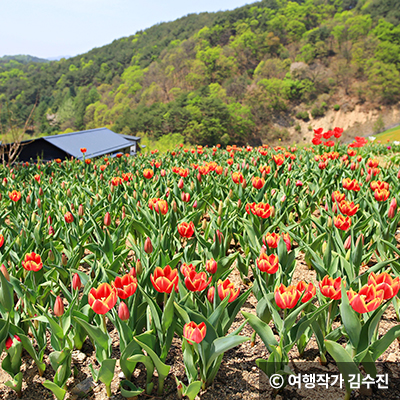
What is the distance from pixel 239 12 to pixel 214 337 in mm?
106344

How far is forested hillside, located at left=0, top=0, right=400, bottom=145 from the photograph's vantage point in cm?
5678

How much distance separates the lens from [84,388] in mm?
1556

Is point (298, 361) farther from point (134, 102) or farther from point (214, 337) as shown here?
point (134, 102)

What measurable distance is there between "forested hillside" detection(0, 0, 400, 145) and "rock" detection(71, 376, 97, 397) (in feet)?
167

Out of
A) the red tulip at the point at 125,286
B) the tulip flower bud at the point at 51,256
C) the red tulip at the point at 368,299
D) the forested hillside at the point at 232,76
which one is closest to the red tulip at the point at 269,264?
the red tulip at the point at 368,299

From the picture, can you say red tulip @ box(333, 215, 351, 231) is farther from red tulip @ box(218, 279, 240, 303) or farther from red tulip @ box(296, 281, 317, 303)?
red tulip @ box(218, 279, 240, 303)

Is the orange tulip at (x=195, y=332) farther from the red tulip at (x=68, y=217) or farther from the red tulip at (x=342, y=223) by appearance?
the red tulip at (x=68, y=217)

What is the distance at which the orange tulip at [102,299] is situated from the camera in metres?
1.36

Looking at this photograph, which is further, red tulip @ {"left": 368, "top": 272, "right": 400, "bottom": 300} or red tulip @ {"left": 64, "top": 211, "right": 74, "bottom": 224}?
red tulip @ {"left": 64, "top": 211, "right": 74, "bottom": 224}

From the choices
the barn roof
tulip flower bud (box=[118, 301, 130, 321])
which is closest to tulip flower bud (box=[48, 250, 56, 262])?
tulip flower bud (box=[118, 301, 130, 321])

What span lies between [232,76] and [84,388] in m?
79.6

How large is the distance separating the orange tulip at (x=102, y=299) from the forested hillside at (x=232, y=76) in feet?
167

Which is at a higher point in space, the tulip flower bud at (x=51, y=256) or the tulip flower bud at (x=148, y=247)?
the tulip flower bud at (x=148, y=247)

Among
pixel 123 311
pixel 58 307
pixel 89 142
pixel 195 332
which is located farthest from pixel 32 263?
pixel 89 142
